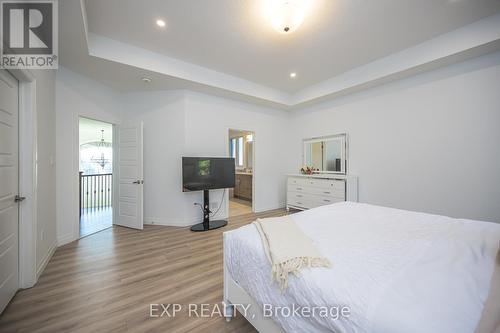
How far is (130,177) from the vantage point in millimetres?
3824

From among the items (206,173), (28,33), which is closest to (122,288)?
(206,173)

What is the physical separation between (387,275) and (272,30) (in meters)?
2.86

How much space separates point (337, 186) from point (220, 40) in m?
3.33

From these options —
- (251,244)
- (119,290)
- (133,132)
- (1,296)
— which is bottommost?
(119,290)

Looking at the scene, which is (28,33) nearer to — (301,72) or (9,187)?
(9,187)

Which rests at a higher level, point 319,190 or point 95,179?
point 95,179

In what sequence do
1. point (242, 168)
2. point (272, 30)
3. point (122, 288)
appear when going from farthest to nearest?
point (242, 168)
point (272, 30)
point (122, 288)

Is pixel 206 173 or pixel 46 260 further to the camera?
pixel 206 173

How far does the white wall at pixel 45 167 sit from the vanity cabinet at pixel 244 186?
4.51 m

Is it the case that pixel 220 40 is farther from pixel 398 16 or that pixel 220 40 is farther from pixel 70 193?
pixel 70 193

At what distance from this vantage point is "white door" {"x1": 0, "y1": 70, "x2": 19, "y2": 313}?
1694 mm

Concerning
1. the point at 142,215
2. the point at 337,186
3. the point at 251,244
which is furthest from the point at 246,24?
the point at 142,215

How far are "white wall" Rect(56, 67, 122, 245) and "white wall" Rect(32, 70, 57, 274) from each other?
0.52ft

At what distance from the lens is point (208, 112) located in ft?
13.7
